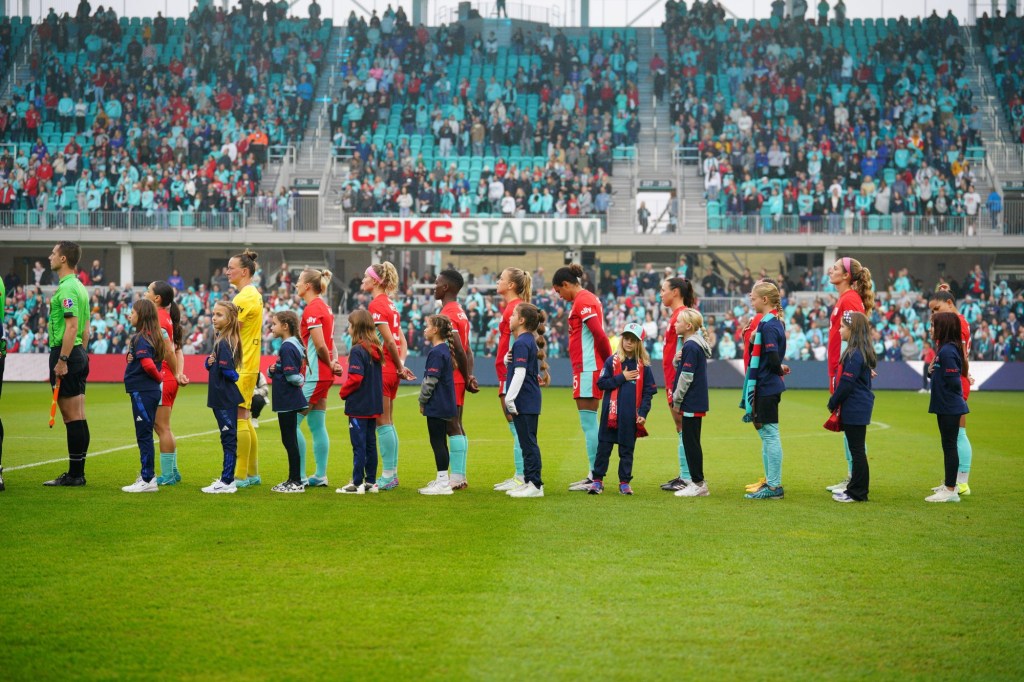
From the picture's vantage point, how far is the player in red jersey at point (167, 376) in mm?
10156

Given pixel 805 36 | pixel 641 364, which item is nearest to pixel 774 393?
pixel 641 364

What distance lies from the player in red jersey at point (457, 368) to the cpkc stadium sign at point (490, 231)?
25.4m

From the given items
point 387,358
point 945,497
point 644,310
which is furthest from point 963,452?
point 644,310

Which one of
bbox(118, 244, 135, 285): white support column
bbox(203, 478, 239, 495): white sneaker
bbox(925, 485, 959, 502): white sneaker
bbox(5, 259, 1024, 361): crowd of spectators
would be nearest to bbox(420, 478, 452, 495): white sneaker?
bbox(203, 478, 239, 495): white sneaker

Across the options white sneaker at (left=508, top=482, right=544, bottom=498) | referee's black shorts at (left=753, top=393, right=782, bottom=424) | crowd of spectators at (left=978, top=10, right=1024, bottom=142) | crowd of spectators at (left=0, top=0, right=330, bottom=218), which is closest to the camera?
referee's black shorts at (left=753, top=393, right=782, bottom=424)

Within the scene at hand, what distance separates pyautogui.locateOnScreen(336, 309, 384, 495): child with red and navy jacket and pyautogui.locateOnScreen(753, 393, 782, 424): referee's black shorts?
3369mm

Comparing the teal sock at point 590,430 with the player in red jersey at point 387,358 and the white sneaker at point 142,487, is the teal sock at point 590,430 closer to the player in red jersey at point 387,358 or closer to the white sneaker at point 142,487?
the player in red jersey at point 387,358

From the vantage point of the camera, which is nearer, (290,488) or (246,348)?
(290,488)

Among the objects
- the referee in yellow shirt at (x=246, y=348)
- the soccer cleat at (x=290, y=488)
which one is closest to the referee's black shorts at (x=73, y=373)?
the referee in yellow shirt at (x=246, y=348)

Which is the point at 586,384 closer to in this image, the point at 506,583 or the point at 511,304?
the point at 511,304

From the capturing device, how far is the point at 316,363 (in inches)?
414

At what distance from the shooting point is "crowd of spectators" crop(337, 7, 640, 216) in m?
37.2

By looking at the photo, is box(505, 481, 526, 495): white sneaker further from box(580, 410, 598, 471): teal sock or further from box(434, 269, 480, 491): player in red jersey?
box(580, 410, 598, 471): teal sock

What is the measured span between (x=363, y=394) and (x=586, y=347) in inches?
82.7
